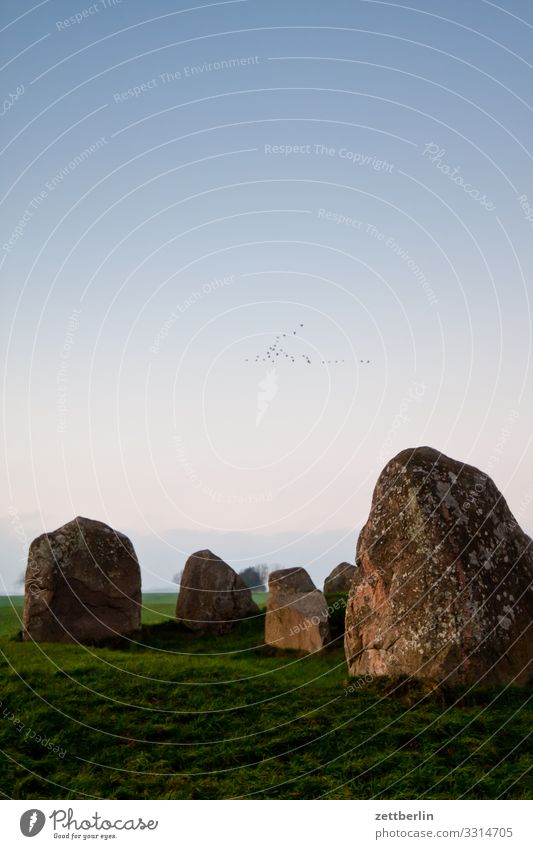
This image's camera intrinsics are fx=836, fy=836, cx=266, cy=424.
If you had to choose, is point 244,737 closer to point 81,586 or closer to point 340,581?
point 81,586

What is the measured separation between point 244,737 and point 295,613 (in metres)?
8.99

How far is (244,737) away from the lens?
38.9 ft

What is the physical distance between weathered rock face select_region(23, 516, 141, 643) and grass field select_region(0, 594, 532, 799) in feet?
19.2

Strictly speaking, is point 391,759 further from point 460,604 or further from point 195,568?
point 195,568

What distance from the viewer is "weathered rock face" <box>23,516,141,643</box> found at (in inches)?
858

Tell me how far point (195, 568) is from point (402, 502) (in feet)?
43.3

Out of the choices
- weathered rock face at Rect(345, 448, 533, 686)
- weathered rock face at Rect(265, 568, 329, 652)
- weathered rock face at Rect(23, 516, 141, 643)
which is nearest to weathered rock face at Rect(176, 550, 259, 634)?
weathered rock face at Rect(23, 516, 141, 643)

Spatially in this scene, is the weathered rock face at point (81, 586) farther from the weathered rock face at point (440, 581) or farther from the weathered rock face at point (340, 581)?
the weathered rock face at point (440, 581)

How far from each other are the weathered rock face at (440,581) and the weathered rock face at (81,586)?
29.9ft

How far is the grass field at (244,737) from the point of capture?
1038cm

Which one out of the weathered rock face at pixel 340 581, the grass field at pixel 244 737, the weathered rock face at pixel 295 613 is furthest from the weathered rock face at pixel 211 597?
the grass field at pixel 244 737

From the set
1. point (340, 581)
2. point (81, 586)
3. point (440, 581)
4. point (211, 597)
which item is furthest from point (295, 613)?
point (340, 581)
